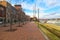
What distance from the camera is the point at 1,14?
66.0 metres

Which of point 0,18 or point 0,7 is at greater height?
point 0,7

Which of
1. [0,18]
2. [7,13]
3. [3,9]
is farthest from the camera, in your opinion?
[7,13]

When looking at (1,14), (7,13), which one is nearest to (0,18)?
(1,14)

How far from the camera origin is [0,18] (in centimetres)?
6331

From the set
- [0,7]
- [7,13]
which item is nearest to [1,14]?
[0,7]

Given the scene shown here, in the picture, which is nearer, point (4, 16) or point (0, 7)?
point (0, 7)

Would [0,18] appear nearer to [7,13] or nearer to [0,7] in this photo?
[0,7]

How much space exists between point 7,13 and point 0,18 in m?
11.9

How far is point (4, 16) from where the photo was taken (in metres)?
70.2

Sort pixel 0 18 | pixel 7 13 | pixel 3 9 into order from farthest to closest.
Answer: pixel 7 13 < pixel 3 9 < pixel 0 18

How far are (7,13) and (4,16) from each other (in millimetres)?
4948

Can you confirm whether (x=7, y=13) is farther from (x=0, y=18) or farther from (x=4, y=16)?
(x=0, y=18)

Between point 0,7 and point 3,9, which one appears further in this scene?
point 3,9

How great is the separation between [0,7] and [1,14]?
3220 mm
